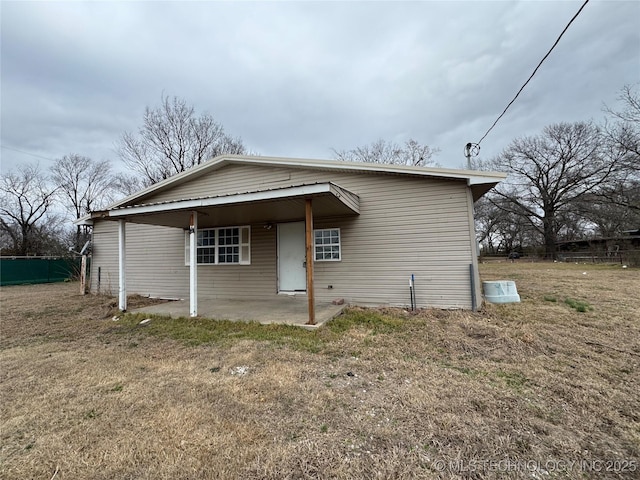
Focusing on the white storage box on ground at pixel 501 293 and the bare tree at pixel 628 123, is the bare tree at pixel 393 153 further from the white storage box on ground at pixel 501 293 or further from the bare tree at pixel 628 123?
the white storage box on ground at pixel 501 293

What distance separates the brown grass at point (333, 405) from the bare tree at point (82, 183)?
3165 cm

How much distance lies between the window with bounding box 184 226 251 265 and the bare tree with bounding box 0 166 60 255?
2595 cm

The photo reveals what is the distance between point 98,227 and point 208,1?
8.35 m

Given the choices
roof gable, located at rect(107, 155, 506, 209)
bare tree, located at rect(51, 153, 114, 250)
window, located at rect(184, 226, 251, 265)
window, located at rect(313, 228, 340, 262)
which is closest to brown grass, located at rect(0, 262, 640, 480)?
window, located at rect(313, 228, 340, 262)

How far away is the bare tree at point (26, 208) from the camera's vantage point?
26114 mm

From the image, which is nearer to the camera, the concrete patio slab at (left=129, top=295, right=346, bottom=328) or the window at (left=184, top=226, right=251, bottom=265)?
the concrete patio slab at (left=129, top=295, right=346, bottom=328)

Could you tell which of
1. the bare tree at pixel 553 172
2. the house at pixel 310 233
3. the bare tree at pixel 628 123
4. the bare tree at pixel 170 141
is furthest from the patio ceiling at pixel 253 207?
the bare tree at pixel 553 172

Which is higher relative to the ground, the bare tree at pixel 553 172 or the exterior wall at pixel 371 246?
the bare tree at pixel 553 172

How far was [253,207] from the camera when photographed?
6.18m

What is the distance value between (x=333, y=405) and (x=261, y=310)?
4192mm

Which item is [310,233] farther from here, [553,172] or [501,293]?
[553,172]

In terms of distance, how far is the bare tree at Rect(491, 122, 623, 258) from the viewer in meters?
25.8

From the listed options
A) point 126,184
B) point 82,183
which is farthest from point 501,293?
point 82,183

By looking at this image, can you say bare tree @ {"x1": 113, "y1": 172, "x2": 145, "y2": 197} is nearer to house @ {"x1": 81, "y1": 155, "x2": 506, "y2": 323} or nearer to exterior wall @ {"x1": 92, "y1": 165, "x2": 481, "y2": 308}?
house @ {"x1": 81, "y1": 155, "x2": 506, "y2": 323}
